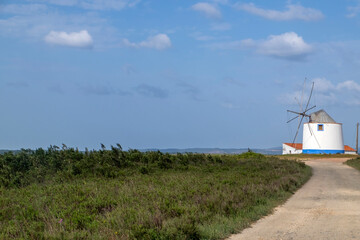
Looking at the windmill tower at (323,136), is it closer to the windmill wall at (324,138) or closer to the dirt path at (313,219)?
the windmill wall at (324,138)

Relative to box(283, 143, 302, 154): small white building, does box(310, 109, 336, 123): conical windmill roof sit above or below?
above

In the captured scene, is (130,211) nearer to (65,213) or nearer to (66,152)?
(65,213)

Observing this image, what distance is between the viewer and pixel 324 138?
284 ft

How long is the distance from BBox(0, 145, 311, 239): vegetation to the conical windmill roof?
68.0 meters

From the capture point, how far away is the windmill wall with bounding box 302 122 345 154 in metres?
86.5

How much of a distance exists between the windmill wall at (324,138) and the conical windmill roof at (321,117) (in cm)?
109

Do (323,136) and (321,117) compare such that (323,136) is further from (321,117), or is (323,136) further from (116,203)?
(116,203)

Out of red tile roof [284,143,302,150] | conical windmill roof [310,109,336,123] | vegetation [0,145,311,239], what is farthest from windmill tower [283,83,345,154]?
vegetation [0,145,311,239]

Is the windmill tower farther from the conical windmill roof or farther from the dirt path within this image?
the dirt path

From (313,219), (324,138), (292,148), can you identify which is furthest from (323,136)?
(313,219)

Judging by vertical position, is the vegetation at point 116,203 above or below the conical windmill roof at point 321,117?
below

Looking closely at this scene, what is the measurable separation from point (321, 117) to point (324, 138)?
16.4ft

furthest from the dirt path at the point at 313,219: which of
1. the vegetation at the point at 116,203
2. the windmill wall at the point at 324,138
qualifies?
the windmill wall at the point at 324,138

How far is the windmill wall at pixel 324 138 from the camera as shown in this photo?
8650 cm
